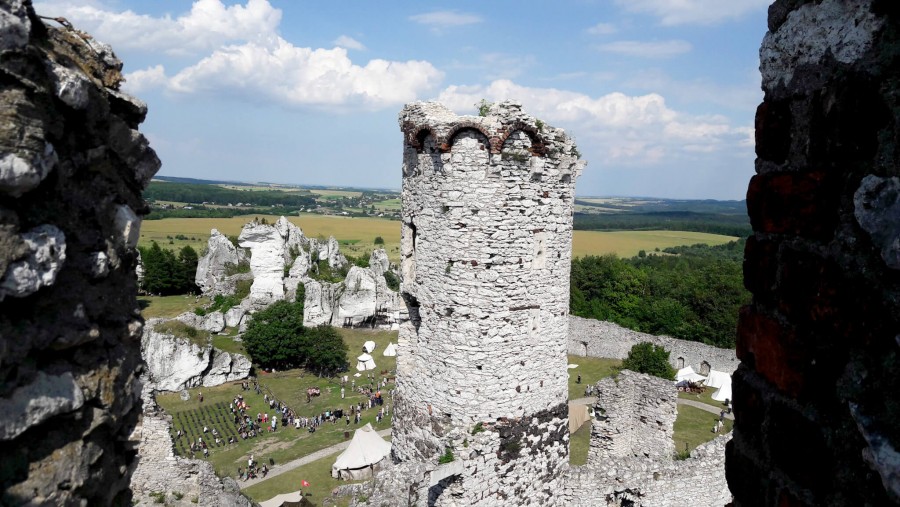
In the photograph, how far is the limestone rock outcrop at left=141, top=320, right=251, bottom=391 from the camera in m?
30.2

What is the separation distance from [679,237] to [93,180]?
135 meters

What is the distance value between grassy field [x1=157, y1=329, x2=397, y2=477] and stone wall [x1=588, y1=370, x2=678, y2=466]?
13.1m

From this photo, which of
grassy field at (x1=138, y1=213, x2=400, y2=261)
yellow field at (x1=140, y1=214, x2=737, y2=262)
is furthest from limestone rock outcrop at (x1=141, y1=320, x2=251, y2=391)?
yellow field at (x1=140, y1=214, x2=737, y2=262)

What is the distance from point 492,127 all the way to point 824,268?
6867mm

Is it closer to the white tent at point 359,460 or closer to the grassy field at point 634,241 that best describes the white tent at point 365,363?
the white tent at point 359,460

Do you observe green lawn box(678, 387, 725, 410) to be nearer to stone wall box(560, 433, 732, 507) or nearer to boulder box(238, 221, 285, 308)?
stone wall box(560, 433, 732, 507)

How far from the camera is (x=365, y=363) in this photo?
113 ft

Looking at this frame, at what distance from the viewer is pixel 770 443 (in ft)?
6.84

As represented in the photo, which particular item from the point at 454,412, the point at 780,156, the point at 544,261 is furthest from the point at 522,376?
the point at 780,156

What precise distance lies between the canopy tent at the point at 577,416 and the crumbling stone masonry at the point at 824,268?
2186 cm

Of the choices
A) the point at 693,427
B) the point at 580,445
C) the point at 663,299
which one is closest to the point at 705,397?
the point at 693,427

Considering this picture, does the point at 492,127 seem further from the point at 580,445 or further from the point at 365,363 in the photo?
the point at 365,363

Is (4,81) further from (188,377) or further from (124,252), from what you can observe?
(188,377)

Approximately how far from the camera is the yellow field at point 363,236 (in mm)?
95000
